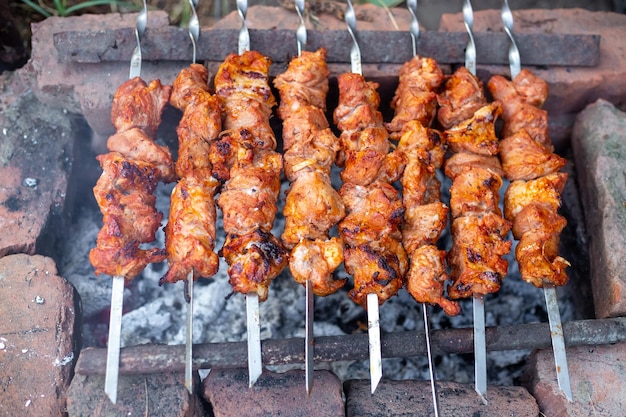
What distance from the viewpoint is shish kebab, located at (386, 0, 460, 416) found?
2562 mm

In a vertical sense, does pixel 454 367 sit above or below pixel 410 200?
below

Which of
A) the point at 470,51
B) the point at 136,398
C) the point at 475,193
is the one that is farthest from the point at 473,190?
the point at 136,398

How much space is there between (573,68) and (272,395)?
2.79m

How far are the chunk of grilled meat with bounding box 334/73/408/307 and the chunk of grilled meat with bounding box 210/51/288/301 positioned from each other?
36 cm

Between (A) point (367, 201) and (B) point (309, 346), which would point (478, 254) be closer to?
(A) point (367, 201)

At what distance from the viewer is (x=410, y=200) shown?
2852 mm

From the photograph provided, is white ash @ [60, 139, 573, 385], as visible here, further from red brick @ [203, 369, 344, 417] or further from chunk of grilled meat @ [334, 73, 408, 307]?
chunk of grilled meat @ [334, 73, 408, 307]

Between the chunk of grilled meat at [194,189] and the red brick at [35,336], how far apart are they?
2.04ft

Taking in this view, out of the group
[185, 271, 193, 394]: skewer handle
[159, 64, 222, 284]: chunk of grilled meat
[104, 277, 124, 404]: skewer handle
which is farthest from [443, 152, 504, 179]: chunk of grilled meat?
[104, 277, 124, 404]: skewer handle

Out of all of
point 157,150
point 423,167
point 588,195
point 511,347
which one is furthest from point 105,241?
point 588,195

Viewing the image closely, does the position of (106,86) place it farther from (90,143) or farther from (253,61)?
(253,61)

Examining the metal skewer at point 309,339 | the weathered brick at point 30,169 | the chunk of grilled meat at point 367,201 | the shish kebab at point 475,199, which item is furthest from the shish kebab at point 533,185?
the weathered brick at point 30,169

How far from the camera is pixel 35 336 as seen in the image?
2.70 meters

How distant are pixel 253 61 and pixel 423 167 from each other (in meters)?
1.14
